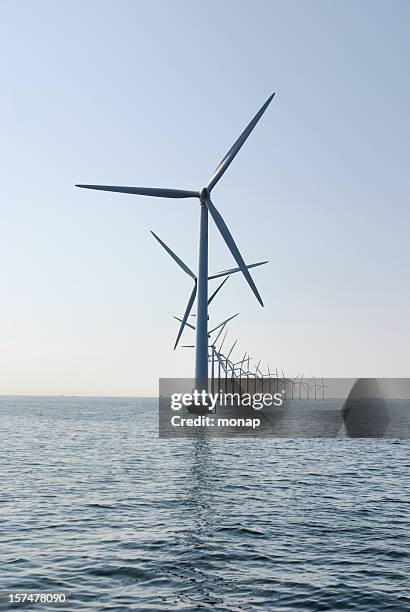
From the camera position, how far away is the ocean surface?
19.5 meters

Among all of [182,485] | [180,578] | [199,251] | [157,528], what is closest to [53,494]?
[182,485]

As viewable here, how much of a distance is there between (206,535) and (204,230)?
7341cm

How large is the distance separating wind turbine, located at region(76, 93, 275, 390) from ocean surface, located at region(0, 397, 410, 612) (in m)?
34.9

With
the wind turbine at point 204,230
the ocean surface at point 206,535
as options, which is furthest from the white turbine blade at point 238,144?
the ocean surface at point 206,535

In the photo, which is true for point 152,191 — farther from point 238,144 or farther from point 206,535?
point 206,535

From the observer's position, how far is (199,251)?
319 feet

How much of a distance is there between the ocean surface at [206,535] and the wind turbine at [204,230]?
3493 cm

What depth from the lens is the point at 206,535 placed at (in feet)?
88.9

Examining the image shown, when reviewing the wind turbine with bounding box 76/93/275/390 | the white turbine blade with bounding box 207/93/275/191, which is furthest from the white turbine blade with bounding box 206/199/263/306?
the white turbine blade with bounding box 207/93/275/191

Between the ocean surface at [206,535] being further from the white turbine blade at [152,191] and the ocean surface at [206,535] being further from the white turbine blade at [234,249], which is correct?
the white turbine blade at [152,191]

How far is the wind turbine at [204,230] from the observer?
8075 cm

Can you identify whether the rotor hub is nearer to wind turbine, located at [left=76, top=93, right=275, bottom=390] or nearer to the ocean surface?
wind turbine, located at [left=76, top=93, right=275, bottom=390]

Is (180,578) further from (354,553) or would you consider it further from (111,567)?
(354,553)

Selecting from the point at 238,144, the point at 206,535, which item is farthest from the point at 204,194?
the point at 206,535
